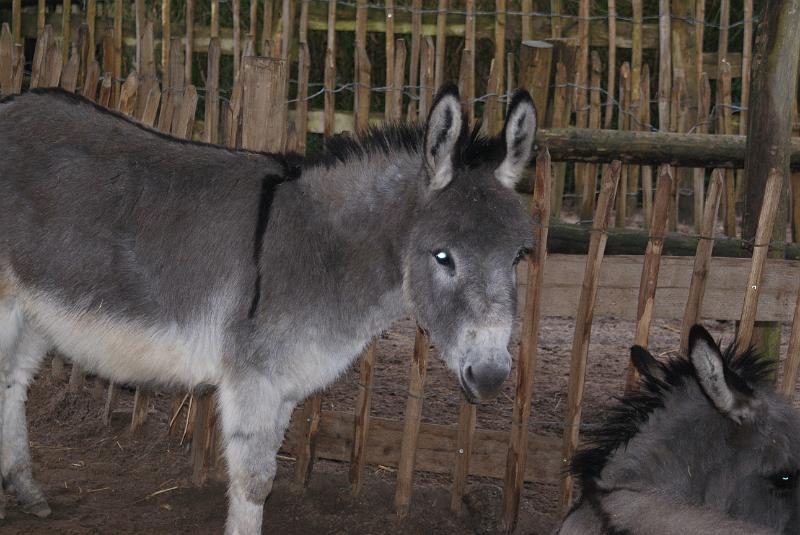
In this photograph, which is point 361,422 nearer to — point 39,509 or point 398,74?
point 39,509

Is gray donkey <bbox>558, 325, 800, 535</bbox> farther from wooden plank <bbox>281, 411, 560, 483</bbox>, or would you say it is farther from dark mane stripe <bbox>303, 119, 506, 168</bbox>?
wooden plank <bbox>281, 411, 560, 483</bbox>

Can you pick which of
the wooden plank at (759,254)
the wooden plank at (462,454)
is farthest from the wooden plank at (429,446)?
the wooden plank at (759,254)

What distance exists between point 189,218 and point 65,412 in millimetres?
2279

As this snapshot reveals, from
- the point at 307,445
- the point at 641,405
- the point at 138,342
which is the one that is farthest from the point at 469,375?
the point at 307,445

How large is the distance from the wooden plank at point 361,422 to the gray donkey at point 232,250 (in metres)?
0.75

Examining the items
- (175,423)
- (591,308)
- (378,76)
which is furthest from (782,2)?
(378,76)

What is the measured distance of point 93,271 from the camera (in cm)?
398

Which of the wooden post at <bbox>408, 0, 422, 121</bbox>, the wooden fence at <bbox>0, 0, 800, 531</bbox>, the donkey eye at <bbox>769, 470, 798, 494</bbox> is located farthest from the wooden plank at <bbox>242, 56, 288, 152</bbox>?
the donkey eye at <bbox>769, 470, 798, 494</bbox>

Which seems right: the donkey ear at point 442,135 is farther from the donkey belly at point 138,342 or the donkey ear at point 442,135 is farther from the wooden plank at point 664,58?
the wooden plank at point 664,58

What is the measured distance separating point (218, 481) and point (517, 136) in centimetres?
249

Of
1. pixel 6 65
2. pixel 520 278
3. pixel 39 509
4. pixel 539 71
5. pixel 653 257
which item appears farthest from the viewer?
pixel 6 65

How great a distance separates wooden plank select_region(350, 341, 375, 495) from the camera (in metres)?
4.79

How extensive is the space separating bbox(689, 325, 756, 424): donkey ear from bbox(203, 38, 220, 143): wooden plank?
3.02 m

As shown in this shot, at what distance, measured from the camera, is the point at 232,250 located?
12.9ft
